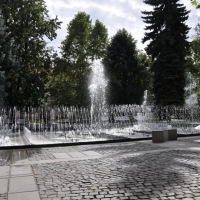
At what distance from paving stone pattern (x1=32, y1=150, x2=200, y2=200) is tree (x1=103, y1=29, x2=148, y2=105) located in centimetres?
2960

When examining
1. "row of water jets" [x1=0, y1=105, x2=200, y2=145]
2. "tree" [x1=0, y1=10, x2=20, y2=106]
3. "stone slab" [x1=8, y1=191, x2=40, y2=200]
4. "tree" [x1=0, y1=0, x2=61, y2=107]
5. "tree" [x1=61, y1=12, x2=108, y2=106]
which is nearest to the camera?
"stone slab" [x1=8, y1=191, x2=40, y2=200]

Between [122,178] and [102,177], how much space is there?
46cm

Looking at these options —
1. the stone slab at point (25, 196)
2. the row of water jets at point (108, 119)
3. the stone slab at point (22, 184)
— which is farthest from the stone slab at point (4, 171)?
the row of water jets at point (108, 119)

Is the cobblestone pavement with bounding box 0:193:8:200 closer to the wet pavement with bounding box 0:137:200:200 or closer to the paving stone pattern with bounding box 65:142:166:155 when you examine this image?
the wet pavement with bounding box 0:137:200:200

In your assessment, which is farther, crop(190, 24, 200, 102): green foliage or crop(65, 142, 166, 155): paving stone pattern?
crop(190, 24, 200, 102): green foliage

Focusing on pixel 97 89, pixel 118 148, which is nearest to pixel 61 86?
pixel 97 89

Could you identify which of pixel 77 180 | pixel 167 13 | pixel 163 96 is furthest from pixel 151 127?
pixel 77 180

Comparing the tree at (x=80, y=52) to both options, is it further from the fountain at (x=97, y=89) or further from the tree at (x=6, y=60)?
the tree at (x=6, y=60)

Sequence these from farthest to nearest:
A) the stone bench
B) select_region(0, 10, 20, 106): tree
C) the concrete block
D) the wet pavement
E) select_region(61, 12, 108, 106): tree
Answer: select_region(61, 12, 108, 106): tree, select_region(0, 10, 20, 106): tree, the stone bench, the concrete block, the wet pavement

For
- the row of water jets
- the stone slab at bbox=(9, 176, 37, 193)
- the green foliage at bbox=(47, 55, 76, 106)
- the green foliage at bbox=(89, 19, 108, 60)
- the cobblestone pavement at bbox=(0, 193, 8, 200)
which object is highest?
the green foliage at bbox=(89, 19, 108, 60)

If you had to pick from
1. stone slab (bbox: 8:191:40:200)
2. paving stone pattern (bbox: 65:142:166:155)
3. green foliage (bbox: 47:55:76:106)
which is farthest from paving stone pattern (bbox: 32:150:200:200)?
green foliage (bbox: 47:55:76:106)

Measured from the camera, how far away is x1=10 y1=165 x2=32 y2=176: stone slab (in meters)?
7.19

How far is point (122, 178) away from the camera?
6281 millimetres

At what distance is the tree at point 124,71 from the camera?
128 feet
